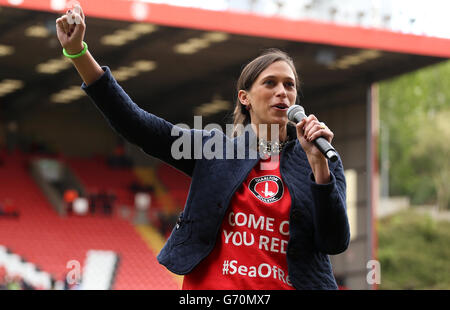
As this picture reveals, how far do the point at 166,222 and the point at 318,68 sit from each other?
6001 mm

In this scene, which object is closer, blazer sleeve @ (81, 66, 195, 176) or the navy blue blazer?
the navy blue blazer

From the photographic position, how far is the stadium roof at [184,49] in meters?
15.3

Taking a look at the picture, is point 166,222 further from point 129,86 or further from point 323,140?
point 323,140

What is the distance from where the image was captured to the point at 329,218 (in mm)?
2486

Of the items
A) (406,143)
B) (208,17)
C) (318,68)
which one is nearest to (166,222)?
(318,68)

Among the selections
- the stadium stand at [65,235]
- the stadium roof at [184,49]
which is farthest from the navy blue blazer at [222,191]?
the stadium stand at [65,235]

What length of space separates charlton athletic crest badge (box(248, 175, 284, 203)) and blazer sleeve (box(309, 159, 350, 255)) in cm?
17

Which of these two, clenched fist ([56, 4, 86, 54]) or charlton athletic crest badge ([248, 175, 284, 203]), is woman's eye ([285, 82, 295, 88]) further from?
→ clenched fist ([56, 4, 86, 54])

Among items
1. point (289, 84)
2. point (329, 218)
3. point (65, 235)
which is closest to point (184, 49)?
point (65, 235)

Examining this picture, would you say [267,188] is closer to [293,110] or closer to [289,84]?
[293,110]

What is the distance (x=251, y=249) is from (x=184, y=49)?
50.6 ft

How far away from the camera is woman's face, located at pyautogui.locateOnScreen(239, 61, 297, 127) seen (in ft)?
9.24

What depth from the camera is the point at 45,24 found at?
15.4 meters

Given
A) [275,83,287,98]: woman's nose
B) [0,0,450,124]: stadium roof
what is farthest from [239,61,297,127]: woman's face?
[0,0,450,124]: stadium roof
